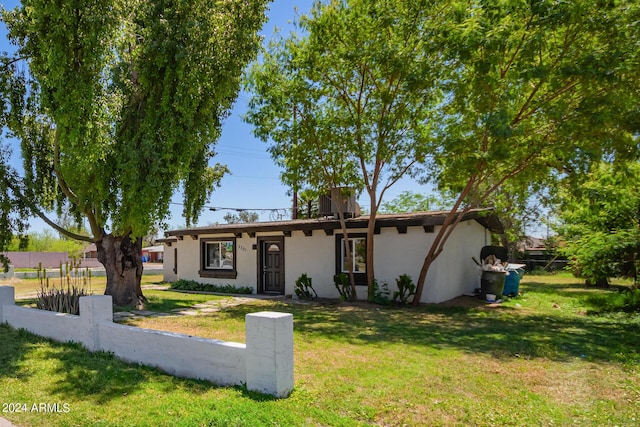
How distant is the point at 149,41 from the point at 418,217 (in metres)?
8.30

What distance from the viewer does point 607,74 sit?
7.82m

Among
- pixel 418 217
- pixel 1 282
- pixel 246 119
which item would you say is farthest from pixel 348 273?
pixel 1 282

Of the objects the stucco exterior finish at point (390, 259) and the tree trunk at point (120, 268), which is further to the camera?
the stucco exterior finish at point (390, 259)

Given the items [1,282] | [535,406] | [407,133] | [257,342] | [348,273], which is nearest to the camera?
[535,406]

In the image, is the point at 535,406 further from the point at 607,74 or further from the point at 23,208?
the point at 23,208

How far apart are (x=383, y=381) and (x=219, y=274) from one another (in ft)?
43.3

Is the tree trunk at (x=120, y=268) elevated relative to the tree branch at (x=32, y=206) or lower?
lower

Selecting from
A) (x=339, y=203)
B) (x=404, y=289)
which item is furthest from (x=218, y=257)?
(x=404, y=289)

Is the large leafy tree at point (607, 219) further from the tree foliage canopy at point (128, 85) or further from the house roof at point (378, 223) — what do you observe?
the tree foliage canopy at point (128, 85)

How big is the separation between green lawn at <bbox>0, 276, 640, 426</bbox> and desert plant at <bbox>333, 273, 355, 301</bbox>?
4258 millimetres

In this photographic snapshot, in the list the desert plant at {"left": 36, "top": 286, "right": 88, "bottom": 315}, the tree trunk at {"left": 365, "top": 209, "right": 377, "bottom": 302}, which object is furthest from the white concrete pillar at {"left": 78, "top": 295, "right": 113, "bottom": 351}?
the tree trunk at {"left": 365, "top": 209, "right": 377, "bottom": 302}

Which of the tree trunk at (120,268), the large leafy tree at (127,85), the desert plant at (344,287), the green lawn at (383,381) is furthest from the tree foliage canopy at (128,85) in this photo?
the desert plant at (344,287)

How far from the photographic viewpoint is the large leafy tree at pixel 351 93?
33.7 feet

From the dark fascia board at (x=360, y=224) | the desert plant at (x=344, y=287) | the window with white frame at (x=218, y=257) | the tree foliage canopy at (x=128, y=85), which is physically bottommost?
the desert plant at (x=344, y=287)
